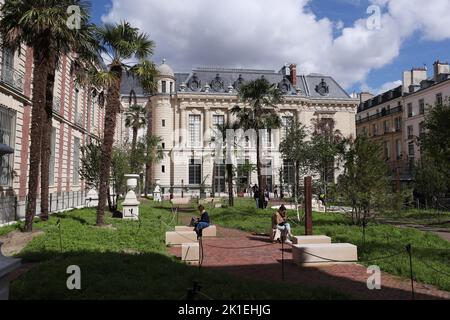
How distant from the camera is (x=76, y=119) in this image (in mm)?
31172

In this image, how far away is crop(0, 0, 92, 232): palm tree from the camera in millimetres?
13961

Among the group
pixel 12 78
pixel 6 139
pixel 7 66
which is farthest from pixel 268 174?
pixel 7 66

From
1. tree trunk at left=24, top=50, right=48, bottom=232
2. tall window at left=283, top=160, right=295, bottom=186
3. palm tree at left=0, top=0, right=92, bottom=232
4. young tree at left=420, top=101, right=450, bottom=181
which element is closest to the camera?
palm tree at left=0, top=0, right=92, bottom=232

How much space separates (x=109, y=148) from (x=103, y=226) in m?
3.26

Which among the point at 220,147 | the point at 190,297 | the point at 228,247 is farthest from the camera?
the point at 220,147

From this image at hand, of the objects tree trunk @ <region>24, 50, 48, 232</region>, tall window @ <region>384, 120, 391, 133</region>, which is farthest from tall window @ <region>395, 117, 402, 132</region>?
tree trunk @ <region>24, 50, 48, 232</region>

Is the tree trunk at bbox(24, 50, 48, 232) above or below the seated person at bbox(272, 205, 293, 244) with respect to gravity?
above

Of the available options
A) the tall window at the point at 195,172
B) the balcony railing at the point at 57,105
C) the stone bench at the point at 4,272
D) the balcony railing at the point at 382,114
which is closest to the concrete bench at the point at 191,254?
the stone bench at the point at 4,272

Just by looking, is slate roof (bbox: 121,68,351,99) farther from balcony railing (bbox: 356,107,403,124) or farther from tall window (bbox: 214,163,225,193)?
tall window (bbox: 214,163,225,193)

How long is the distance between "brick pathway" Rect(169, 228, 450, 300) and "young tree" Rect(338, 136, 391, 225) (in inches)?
213

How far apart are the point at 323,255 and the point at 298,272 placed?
3.64 feet

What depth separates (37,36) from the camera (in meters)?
14.5

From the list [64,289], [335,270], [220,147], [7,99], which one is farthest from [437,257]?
[220,147]
